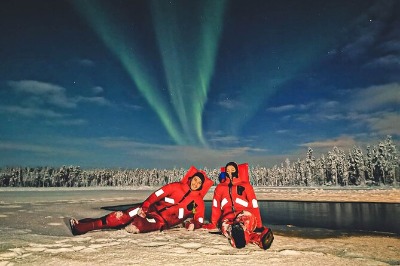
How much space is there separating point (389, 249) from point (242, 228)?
3147 mm

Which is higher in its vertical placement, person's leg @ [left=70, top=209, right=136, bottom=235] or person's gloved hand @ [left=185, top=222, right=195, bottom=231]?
person's leg @ [left=70, top=209, right=136, bottom=235]

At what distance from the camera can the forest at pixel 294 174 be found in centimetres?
7225

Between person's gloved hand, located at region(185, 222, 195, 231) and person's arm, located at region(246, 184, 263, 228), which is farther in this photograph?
person's gloved hand, located at region(185, 222, 195, 231)

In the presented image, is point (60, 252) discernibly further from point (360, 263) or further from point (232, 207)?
point (360, 263)

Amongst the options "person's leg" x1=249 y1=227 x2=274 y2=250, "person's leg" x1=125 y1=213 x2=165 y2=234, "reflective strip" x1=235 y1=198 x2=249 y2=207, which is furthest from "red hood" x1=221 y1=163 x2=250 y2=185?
"person's leg" x1=125 y1=213 x2=165 y2=234

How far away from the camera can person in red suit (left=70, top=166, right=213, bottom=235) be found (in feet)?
22.2

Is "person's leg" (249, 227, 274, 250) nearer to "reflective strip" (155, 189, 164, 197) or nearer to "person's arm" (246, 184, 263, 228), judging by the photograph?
"person's arm" (246, 184, 263, 228)

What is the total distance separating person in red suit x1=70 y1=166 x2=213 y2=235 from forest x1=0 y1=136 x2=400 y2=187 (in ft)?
261

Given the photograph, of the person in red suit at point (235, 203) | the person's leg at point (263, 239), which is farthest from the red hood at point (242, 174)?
the person's leg at point (263, 239)

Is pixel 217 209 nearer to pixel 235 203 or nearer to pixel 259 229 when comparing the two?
pixel 235 203

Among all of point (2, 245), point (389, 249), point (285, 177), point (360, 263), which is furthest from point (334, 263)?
point (285, 177)

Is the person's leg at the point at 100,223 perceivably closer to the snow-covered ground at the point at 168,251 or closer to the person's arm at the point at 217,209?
the snow-covered ground at the point at 168,251

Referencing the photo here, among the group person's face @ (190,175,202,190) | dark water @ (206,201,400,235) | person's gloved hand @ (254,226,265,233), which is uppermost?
person's face @ (190,175,202,190)

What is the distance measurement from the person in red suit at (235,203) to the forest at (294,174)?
79.2 meters
